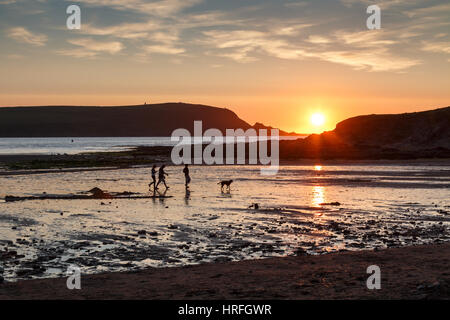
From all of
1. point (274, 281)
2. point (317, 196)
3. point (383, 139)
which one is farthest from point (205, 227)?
point (383, 139)

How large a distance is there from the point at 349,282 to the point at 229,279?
2.71m

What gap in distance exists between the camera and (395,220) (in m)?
21.1

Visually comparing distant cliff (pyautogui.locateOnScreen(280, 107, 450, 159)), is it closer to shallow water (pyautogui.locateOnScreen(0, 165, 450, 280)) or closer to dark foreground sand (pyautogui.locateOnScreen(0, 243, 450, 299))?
shallow water (pyautogui.locateOnScreen(0, 165, 450, 280))

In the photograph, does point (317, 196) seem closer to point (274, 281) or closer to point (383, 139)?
point (274, 281)

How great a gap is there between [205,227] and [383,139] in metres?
111

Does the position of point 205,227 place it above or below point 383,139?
below

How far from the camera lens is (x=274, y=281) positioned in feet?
38.2

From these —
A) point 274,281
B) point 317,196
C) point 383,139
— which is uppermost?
point 383,139

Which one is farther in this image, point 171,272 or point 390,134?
point 390,134

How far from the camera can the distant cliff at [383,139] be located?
280 ft

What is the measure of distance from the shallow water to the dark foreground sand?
52.1 inches

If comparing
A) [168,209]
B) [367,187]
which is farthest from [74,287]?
[367,187]
